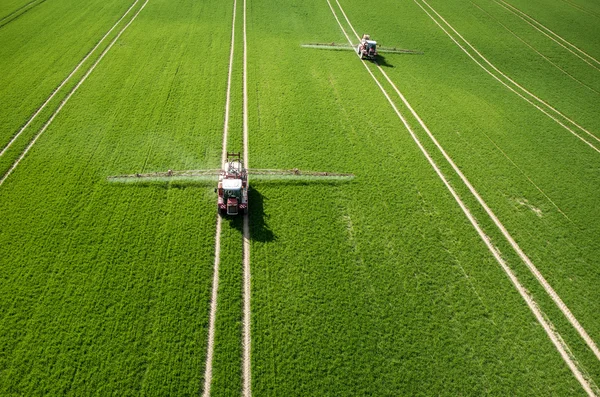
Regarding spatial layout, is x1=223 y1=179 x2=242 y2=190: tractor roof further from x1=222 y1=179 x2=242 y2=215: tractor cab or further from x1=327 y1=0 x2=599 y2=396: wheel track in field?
x1=327 y1=0 x2=599 y2=396: wheel track in field

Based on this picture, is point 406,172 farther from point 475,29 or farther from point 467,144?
point 475,29

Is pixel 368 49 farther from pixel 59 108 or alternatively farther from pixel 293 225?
pixel 59 108

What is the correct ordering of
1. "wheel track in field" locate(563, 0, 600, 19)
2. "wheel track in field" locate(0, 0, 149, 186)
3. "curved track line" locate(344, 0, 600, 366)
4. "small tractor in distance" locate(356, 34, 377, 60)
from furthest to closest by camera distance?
"wheel track in field" locate(563, 0, 600, 19) < "small tractor in distance" locate(356, 34, 377, 60) < "wheel track in field" locate(0, 0, 149, 186) < "curved track line" locate(344, 0, 600, 366)

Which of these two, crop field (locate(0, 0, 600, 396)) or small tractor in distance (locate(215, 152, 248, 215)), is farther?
small tractor in distance (locate(215, 152, 248, 215))

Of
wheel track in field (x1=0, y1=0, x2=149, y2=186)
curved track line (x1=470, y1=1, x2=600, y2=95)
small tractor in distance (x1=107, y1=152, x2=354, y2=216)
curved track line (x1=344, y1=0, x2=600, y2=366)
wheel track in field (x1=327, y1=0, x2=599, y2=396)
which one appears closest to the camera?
wheel track in field (x1=327, y1=0, x2=599, y2=396)

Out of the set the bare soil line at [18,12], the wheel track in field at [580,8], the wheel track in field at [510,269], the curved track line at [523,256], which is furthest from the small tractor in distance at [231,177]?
the wheel track in field at [580,8]

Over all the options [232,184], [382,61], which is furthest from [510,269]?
[382,61]

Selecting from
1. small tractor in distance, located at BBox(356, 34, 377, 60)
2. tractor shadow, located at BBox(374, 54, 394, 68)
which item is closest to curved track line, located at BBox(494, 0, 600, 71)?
tractor shadow, located at BBox(374, 54, 394, 68)

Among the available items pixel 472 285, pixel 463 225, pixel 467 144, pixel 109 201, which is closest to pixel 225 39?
pixel 109 201
